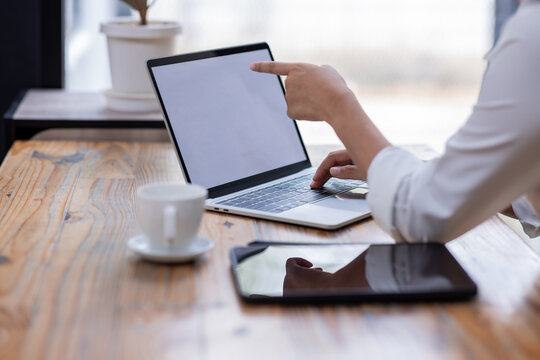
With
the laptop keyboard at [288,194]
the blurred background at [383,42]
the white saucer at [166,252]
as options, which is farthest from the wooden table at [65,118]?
the blurred background at [383,42]

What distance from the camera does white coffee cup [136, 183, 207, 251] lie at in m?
0.80

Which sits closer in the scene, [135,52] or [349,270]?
[349,270]

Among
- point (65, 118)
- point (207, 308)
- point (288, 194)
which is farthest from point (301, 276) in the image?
point (65, 118)

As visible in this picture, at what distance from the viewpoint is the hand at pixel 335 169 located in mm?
1157

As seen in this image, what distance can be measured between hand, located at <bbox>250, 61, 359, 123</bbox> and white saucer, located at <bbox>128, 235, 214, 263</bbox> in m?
0.26

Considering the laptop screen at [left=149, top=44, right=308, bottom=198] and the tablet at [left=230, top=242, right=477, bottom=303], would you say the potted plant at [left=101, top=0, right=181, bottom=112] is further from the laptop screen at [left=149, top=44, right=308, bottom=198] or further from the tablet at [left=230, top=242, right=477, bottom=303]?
the tablet at [left=230, top=242, right=477, bottom=303]

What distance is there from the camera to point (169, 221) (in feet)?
2.60

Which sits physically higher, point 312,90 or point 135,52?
point 312,90

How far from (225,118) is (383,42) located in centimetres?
261

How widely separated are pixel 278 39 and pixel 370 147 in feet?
8.93

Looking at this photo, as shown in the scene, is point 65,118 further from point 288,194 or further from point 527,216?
point 527,216

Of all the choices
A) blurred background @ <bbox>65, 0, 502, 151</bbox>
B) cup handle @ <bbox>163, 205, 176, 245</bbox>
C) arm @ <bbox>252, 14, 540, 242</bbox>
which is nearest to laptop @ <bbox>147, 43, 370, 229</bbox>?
arm @ <bbox>252, 14, 540, 242</bbox>

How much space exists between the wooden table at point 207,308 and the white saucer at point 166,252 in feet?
0.04

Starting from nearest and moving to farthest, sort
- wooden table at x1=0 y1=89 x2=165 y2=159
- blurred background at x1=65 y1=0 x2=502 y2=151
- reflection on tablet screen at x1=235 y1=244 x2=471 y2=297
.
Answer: reflection on tablet screen at x1=235 y1=244 x2=471 y2=297, wooden table at x1=0 y1=89 x2=165 y2=159, blurred background at x1=65 y1=0 x2=502 y2=151
